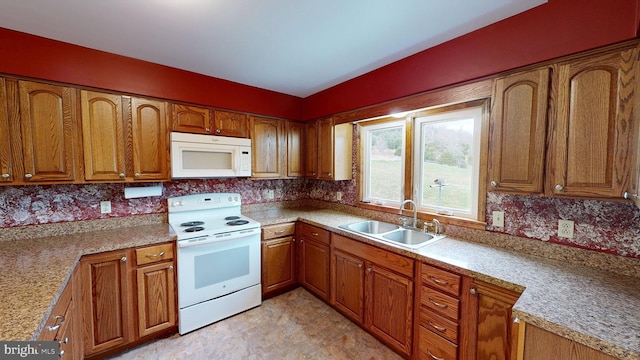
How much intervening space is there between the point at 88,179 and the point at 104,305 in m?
0.96

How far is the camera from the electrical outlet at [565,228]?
1.54m

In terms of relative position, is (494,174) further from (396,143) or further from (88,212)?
(88,212)

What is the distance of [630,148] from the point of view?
3.86ft

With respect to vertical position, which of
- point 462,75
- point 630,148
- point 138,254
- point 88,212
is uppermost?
point 462,75

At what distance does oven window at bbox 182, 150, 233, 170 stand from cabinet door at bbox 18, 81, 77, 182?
768 millimetres

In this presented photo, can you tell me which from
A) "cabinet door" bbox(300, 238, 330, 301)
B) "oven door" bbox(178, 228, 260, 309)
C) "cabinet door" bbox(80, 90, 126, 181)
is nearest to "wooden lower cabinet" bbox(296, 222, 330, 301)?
"cabinet door" bbox(300, 238, 330, 301)

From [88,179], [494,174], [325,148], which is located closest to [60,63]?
[88,179]

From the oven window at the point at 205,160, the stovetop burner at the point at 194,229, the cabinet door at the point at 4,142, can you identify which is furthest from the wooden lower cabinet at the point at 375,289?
the cabinet door at the point at 4,142

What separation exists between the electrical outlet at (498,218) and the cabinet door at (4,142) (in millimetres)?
3415

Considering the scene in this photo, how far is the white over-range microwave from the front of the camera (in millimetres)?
2297

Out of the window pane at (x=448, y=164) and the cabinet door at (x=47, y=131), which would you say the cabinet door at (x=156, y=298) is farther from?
the window pane at (x=448, y=164)

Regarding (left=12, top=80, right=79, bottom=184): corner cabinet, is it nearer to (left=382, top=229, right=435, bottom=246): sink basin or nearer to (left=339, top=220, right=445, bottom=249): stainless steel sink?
(left=339, top=220, right=445, bottom=249): stainless steel sink

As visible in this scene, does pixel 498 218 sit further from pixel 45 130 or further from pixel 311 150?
pixel 45 130

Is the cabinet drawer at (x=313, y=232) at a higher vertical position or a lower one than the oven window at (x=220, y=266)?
higher
